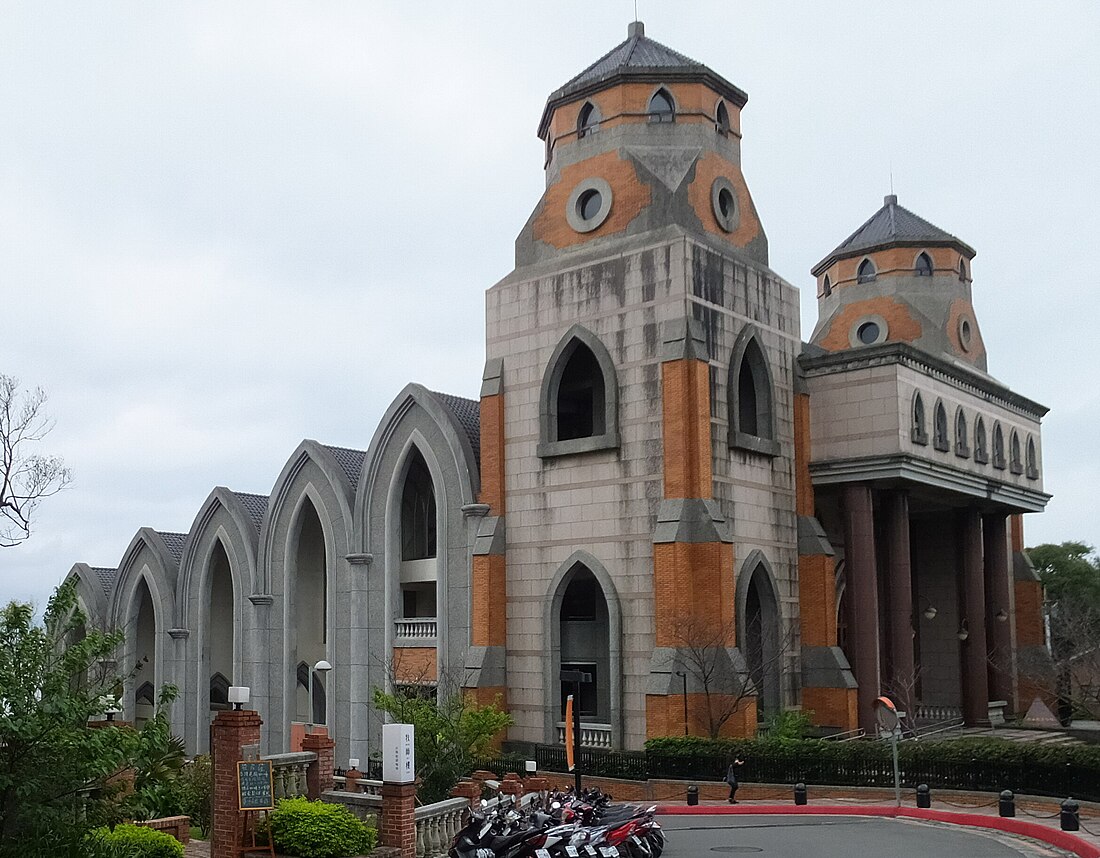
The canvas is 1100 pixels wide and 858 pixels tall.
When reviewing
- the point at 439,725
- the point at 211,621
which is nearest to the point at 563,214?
the point at 439,725

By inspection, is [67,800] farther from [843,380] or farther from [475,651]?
[843,380]

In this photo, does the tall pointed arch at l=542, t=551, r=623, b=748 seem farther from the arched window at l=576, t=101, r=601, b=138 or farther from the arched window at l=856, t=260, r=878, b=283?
the arched window at l=856, t=260, r=878, b=283

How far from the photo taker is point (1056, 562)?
227ft

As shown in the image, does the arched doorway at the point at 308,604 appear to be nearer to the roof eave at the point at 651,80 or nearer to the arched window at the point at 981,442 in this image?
the roof eave at the point at 651,80

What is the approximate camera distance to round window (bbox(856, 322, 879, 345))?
46000 millimetres

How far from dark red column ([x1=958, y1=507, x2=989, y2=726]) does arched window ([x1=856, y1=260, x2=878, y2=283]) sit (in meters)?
10.1

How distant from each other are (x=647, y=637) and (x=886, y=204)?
25.4 m

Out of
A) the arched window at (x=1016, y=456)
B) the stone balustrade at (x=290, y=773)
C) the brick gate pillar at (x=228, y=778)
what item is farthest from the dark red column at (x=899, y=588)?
the brick gate pillar at (x=228, y=778)

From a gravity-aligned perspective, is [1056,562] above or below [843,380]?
below

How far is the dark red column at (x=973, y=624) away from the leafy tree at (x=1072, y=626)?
1.80 m

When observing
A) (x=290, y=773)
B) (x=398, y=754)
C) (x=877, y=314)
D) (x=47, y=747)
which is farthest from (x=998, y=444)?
(x=47, y=747)

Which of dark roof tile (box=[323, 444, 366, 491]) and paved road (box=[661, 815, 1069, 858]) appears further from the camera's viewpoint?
dark roof tile (box=[323, 444, 366, 491])

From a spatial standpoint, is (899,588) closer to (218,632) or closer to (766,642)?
(766,642)

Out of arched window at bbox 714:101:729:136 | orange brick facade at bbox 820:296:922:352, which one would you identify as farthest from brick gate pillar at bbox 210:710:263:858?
orange brick facade at bbox 820:296:922:352
